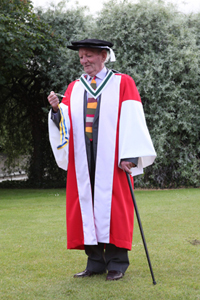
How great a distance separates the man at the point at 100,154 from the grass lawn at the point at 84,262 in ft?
0.85

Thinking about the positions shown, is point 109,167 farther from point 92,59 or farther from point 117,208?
point 92,59

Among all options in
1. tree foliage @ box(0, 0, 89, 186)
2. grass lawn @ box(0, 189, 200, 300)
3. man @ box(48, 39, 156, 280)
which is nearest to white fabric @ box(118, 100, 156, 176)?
man @ box(48, 39, 156, 280)

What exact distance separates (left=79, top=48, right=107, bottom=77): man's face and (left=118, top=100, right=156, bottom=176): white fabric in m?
0.40

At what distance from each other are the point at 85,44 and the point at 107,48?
7.8 inches

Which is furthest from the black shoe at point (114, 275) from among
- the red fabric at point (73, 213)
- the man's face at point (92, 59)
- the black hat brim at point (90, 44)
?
the black hat brim at point (90, 44)

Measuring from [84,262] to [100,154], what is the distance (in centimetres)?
124

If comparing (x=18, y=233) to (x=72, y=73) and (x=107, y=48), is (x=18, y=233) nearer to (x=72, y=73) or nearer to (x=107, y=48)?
(x=107, y=48)

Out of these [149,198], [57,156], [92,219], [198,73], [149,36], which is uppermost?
[149,36]

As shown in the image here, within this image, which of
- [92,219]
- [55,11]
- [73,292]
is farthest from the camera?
[55,11]

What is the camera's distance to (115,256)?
3.33 m

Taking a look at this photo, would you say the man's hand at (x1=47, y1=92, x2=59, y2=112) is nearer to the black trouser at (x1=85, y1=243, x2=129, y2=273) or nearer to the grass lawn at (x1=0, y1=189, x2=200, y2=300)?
the black trouser at (x1=85, y1=243, x2=129, y2=273)

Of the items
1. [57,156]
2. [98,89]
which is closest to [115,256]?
[57,156]

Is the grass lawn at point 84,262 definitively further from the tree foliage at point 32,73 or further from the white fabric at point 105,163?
the tree foliage at point 32,73

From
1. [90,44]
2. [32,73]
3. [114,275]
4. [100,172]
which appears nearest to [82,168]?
[100,172]
